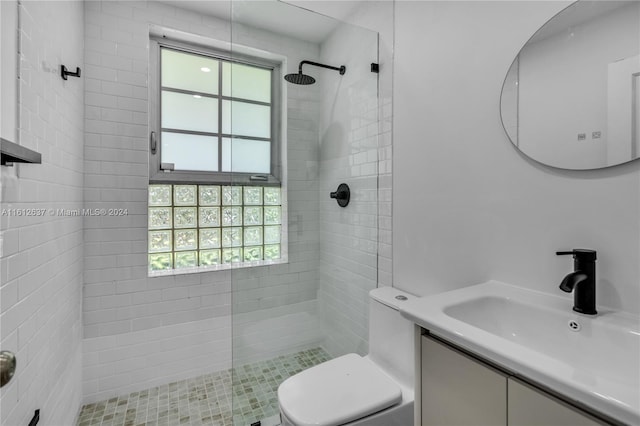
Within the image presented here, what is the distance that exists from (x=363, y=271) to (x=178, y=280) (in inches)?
53.2

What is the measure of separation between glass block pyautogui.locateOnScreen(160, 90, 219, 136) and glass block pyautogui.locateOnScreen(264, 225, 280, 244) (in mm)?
1128

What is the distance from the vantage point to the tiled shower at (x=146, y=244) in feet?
4.89

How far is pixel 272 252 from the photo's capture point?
175cm

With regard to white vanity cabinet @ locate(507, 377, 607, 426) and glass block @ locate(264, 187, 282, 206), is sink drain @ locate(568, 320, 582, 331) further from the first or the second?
glass block @ locate(264, 187, 282, 206)

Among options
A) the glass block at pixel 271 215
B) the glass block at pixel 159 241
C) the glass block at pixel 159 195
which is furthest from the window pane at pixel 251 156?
the glass block at pixel 159 241

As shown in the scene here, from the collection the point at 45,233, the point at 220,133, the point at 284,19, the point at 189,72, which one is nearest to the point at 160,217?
the point at 220,133

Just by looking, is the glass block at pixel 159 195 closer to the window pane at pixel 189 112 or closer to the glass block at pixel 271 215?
the window pane at pixel 189 112

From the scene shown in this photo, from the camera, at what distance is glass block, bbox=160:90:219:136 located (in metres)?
2.27

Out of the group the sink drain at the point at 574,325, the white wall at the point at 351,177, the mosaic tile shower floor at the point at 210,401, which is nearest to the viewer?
the sink drain at the point at 574,325

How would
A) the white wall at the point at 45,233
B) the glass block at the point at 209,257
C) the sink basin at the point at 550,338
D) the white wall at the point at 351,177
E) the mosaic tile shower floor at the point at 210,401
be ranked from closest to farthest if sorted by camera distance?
the sink basin at the point at 550,338 < the white wall at the point at 45,233 < the mosaic tile shower floor at the point at 210,401 < the white wall at the point at 351,177 < the glass block at the point at 209,257

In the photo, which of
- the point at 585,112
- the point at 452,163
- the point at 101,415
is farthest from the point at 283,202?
the point at 101,415

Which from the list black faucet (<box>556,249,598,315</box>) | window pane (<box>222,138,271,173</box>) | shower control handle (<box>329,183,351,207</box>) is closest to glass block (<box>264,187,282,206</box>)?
window pane (<box>222,138,271,173</box>)

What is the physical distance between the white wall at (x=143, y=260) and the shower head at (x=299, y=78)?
0.05 metres

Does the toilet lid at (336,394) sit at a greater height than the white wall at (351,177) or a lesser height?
lesser
